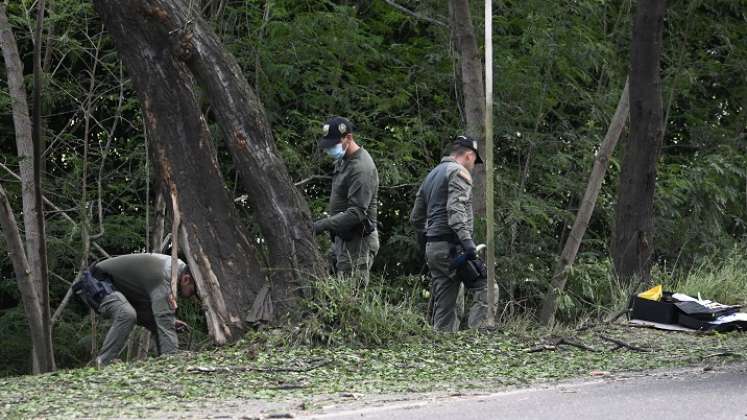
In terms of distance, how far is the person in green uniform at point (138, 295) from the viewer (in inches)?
419

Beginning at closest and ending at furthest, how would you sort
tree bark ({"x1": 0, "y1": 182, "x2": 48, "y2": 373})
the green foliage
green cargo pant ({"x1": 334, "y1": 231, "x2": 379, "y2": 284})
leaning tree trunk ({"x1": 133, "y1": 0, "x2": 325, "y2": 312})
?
the green foliage
leaning tree trunk ({"x1": 133, "y1": 0, "x2": 325, "y2": 312})
green cargo pant ({"x1": 334, "y1": 231, "x2": 379, "y2": 284})
tree bark ({"x1": 0, "y1": 182, "x2": 48, "y2": 373})

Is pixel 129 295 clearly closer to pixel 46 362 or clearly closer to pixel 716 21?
pixel 46 362

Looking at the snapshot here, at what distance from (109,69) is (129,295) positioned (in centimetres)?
564

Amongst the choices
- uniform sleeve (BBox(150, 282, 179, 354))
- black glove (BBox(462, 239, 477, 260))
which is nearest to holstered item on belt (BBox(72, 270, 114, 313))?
uniform sleeve (BBox(150, 282, 179, 354))

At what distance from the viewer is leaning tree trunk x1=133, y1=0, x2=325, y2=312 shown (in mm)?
9805

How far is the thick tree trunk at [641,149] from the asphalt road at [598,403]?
655cm

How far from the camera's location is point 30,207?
14.3m

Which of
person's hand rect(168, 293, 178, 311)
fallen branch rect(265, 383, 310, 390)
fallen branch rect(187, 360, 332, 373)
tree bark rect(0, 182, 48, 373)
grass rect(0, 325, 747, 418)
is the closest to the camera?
grass rect(0, 325, 747, 418)

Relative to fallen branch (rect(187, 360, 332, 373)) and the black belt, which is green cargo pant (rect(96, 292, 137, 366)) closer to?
fallen branch (rect(187, 360, 332, 373))

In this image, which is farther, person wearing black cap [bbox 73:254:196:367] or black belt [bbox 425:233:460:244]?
black belt [bbox 425:233:460:244]

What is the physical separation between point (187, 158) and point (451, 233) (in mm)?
2534

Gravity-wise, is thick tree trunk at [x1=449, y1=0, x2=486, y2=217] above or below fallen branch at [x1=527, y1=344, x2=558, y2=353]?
above

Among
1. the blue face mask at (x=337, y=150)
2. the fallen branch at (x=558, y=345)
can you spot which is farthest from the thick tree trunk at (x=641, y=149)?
the blue face mask at (x=337, y=150)

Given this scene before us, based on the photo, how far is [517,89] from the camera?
16.4m
